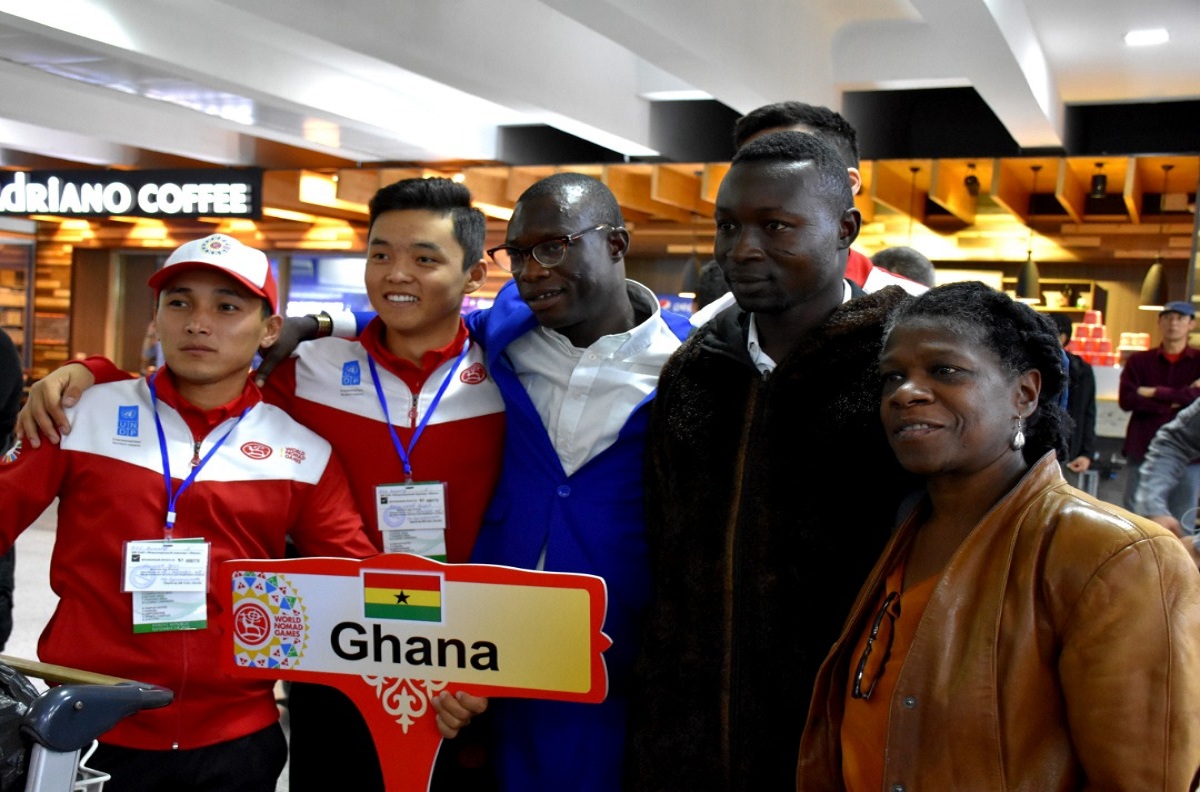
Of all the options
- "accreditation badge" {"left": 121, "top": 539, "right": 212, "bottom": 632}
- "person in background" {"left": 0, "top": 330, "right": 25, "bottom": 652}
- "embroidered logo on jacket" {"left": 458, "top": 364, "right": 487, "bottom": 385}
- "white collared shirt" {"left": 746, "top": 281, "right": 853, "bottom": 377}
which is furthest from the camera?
"person in background" {"left": 0, "top": 330, "right": 25, "bottom": 652}

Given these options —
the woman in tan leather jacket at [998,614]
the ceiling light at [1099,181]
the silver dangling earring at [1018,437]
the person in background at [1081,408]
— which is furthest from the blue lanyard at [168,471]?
the ceiling light at [1099,181]

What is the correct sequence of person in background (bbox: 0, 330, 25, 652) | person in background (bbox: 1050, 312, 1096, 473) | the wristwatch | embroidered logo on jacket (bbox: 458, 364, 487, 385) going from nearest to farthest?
embroidered logo on jacket (bbox: 458, 364, 487, 385)
the wristwatch
person in background (bbox: 0, 330, 25, 652)
person in background (bbox: 1050, 312, 1096, 473)

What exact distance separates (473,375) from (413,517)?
0.33 metres

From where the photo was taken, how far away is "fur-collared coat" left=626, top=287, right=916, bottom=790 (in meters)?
1.72

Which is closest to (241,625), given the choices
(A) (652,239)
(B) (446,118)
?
(B) (446,118)

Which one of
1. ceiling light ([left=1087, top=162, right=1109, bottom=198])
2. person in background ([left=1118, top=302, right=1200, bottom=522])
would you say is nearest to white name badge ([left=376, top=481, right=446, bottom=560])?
person in background ([left=1118, top=302, right=1200, bottom=522])

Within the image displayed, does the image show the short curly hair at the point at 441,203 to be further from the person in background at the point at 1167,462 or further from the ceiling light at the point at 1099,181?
the ceiling light at the point at 1099,181

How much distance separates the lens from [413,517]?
2268 millimetres

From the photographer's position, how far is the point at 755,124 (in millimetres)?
2768

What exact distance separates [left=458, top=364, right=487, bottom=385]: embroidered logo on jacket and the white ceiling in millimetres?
2731

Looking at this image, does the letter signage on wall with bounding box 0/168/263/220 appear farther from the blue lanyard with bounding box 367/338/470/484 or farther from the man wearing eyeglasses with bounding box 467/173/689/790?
the man wearing eyeglasses with bounding box 467/173/689/790

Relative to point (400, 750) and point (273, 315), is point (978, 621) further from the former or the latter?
point (273, 315)

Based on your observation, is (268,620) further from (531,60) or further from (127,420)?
(531,60)

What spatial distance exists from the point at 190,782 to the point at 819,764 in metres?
1.14
